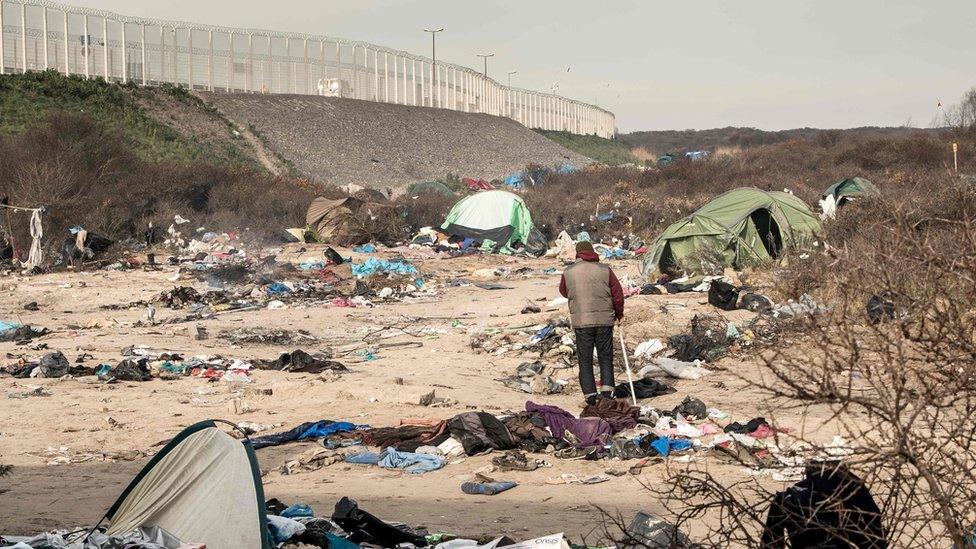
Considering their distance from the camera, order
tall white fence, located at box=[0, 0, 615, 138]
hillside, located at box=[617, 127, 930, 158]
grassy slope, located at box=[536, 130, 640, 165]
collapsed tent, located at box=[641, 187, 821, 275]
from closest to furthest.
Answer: collapsed tent, located at box=[641, 187, 821, 275] → tall white fence, located at box=[0, 0, 615, 138] → grassy slope, located at box=[536, 130, 640, 165] → hillside, located at box=[617, 127, 930, 158]

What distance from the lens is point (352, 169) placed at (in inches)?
1981

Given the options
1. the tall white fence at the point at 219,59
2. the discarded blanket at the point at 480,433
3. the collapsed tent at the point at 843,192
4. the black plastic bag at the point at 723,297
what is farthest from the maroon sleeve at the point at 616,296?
the tall white fence at the point at 219,59

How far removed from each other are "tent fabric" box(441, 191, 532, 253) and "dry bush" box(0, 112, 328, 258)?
4119mm

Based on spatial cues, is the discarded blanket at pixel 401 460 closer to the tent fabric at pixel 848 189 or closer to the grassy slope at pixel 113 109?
the tent fabric at pixel 848 189

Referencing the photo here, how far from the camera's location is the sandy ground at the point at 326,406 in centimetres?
737

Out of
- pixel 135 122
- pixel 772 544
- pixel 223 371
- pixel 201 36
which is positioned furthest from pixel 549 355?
pixel 201 36

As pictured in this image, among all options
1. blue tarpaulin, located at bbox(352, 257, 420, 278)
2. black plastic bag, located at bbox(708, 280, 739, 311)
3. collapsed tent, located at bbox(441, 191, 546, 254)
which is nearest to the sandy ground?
black plastic bag, located at bbox(708, 280, 739, 311)

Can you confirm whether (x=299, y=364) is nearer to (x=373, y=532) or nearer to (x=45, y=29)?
(x=373, y=532)

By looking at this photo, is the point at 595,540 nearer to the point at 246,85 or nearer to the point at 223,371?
the point at 223,371

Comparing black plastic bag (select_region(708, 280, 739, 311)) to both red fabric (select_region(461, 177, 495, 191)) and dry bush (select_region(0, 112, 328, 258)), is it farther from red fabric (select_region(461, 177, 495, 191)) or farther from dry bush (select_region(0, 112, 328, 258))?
red fabric (select_region(461, 177, 495, 191))

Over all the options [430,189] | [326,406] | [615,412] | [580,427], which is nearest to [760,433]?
[615,412]

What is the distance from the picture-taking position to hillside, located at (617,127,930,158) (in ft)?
297

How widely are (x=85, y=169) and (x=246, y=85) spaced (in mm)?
28972

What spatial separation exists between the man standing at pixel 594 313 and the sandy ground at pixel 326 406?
1.88 ft
